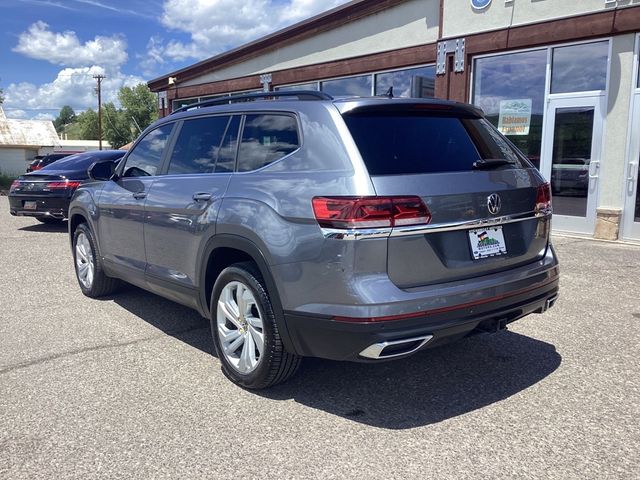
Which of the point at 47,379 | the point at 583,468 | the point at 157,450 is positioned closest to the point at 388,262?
the point at 583,468

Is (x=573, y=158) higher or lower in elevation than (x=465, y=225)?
higher

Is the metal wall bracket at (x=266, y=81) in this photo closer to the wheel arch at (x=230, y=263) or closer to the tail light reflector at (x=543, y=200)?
the wheel arch at (x=230, y=263)

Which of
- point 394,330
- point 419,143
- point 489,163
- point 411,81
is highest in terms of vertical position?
point 411,81

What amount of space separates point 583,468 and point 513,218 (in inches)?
56.4

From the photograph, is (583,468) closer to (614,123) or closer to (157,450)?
(157,450)

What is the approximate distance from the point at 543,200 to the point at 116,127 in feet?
294

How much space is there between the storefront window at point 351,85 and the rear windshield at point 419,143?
974cm

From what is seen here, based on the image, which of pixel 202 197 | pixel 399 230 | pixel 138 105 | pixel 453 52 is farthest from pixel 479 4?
pixel 138 105

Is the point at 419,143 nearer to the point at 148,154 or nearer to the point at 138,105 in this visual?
the point at 148,154

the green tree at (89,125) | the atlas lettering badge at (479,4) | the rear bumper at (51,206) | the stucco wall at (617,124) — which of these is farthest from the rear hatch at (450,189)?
the green tree at (89,125)

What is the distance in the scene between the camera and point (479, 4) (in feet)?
34.9

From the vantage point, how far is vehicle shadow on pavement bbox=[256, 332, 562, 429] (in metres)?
3.43

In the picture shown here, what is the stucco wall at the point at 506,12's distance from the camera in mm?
9344

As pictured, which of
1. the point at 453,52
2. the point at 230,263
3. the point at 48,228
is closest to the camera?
the point at 230,263
